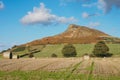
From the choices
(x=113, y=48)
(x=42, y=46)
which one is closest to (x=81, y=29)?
(x=42, y=46)

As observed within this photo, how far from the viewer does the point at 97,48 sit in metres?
103

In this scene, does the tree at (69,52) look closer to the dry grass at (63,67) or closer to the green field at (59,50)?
the green field at (59,50)

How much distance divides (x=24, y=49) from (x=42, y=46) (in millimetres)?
8711

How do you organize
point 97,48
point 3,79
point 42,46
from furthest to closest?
point 42,46, point 97,48, point 3,79

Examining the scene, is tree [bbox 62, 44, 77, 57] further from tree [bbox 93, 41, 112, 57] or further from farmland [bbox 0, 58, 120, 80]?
farmland [bbox 0, 58, 120, 80]

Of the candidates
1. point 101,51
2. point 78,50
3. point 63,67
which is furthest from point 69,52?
point 63,67

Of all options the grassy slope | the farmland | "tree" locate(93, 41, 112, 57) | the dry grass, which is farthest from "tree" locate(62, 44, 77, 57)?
the farmland

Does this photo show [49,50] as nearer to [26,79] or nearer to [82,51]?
[82,51]

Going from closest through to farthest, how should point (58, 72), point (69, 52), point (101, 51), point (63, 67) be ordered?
point (58, 72) → point (63, 67) → point (101, 51) → point (69, 52)

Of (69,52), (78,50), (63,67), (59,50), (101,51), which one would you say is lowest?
(63,67)

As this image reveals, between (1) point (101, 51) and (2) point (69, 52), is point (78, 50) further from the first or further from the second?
(1) point (101, 51)

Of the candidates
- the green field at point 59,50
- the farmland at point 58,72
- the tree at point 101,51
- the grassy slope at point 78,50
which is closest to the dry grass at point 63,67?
the farmland at point 58,72

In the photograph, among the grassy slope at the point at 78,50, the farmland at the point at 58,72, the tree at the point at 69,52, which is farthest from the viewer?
the grassy slope at the point at 78,50

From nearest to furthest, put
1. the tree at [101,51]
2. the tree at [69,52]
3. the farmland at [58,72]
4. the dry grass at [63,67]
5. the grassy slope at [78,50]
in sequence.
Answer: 1. the farmland at [58,72]
2. the dry grass at [63,67]
3. the tree at [101,51]
4. the tree at [69,52]
5. the grassy slope at [78,50]
